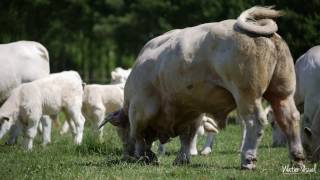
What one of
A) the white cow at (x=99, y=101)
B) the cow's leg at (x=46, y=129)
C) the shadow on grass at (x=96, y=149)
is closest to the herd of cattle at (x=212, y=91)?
the shadow on grass at (x=96, y=149)

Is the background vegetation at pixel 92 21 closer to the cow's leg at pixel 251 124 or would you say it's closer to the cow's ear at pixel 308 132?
the cow's ear at pixel 308 132

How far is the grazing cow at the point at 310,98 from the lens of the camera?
12.2 metres

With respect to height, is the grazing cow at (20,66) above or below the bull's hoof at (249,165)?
below

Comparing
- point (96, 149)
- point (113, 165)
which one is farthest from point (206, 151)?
point (113, 165)

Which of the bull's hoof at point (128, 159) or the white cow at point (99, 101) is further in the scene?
the white cow at point (99, 101)

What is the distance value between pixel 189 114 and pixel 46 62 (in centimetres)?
795

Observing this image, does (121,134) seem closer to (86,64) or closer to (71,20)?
(71,20)

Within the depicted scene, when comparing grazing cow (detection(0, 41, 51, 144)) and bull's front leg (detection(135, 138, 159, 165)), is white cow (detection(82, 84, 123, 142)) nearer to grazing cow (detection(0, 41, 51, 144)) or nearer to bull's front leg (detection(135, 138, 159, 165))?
grazing cow (detection(0, 41, 51, 144))

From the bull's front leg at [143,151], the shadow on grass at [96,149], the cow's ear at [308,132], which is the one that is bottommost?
the shadow on grass at [96,149]

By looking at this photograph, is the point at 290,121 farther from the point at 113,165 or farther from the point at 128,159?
the point at 128,159

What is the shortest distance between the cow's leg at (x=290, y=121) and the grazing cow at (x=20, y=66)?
843 cm

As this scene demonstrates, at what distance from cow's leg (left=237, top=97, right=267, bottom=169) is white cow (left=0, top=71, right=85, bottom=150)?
245 inches

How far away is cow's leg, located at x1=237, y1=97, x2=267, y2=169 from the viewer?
10.0 metres

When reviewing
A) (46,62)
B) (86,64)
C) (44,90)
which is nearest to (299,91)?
(44,90)
